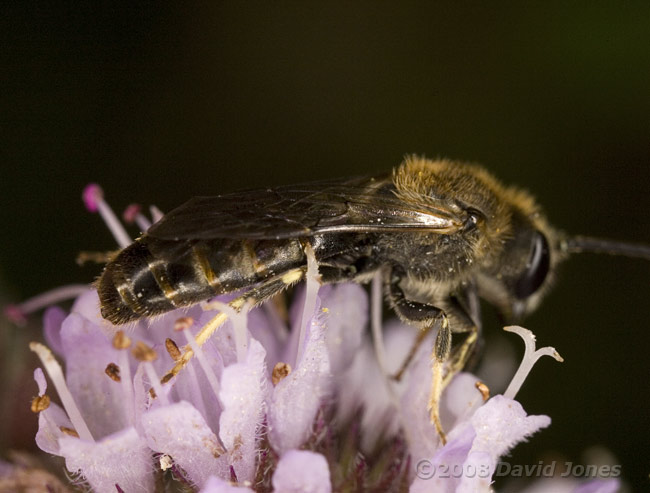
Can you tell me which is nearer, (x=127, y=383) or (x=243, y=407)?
(x=243, y=407)

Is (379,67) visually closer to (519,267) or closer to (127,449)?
(519,267)

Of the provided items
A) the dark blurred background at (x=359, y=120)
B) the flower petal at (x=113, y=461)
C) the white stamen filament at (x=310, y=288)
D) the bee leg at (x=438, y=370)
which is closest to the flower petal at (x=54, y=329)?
the flower petal at (x=113, y=461)

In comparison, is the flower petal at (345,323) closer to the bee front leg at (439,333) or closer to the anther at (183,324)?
the bee front leg at (439,333)

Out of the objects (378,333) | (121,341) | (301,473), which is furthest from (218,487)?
(378,333)

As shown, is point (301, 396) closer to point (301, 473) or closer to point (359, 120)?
point (301, 473)

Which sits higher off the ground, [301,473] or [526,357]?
[301,473]

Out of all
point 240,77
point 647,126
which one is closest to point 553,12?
point 647,126
